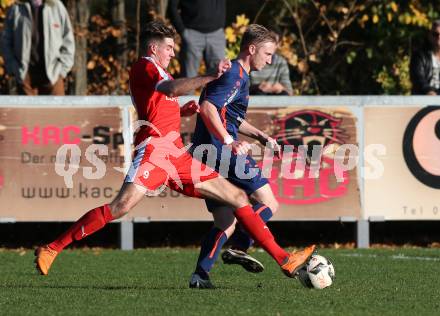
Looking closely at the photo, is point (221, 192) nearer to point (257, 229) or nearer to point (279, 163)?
point (257, 229)

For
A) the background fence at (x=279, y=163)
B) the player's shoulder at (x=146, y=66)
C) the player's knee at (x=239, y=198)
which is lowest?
the background fence at (x=279, y=163)

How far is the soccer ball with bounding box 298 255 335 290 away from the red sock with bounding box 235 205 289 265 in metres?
0.20

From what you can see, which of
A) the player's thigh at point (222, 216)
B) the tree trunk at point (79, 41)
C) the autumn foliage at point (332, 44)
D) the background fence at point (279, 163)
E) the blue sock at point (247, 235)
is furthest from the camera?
the autumn foliage at point (332, 44)

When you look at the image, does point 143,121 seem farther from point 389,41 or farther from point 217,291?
point 389,41

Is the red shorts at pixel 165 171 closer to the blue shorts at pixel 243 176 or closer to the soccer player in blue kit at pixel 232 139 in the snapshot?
the soccer player in blue kit at pixel 232 139

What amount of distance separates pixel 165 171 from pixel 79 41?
8.18 m

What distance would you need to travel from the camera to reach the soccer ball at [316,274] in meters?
8.61

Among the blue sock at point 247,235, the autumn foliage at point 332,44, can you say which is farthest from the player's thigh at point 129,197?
the autumn foliage at point 332,44

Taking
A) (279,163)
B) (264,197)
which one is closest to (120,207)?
(264,197)

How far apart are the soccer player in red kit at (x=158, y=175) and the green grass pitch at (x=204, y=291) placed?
0.31 metres

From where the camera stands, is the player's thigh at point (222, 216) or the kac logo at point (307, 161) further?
the kac logo at point (307, 161)

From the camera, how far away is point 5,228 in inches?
551

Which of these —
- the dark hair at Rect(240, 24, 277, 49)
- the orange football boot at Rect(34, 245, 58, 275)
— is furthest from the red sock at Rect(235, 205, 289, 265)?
the orange football boot at Rect(34, 245, 58, 275)

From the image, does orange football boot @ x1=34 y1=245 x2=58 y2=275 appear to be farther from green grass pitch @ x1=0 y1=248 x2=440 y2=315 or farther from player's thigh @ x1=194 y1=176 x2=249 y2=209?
player's thigh @ x1=194 y1=176 x2=249 y2=209
